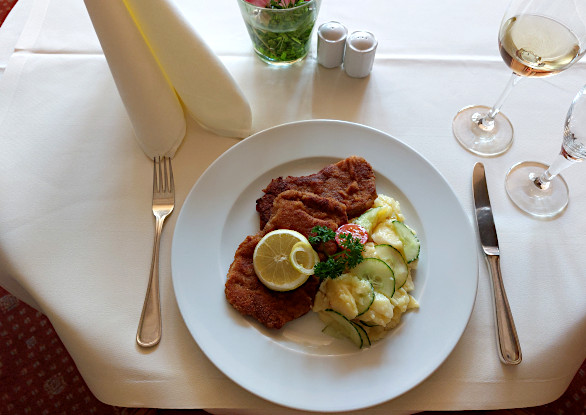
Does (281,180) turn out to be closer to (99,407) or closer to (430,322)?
(430,322)

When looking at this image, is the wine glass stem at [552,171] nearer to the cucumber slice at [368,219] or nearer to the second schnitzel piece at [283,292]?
the cucumber slice at [368,219]

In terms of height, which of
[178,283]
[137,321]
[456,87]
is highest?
[456,87]

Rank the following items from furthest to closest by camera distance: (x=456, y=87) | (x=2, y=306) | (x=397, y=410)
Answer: (x=2, y=306) → (x=456, y=87) → (x=397, y=410)

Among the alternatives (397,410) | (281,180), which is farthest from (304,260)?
(397,410)

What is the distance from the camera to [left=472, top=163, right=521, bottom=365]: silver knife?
1462 millimetres

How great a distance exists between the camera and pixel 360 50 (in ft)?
6.66

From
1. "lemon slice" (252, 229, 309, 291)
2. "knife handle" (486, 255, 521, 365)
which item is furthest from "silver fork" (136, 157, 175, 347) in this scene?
"knife handle" (486, 255, 521, 365)

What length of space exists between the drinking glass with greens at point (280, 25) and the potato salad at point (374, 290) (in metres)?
1.05

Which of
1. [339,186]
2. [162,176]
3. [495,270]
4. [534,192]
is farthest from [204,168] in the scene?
[534,192]

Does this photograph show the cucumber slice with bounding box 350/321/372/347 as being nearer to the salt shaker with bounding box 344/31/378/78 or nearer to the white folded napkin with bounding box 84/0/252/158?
the white folded napkin with bounding box 84/0/252/158

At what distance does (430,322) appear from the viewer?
150cm

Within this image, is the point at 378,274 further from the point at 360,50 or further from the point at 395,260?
the point at 360,50

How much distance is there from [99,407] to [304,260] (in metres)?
1.81

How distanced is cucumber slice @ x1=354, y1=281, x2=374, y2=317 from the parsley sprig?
0.11 metres
